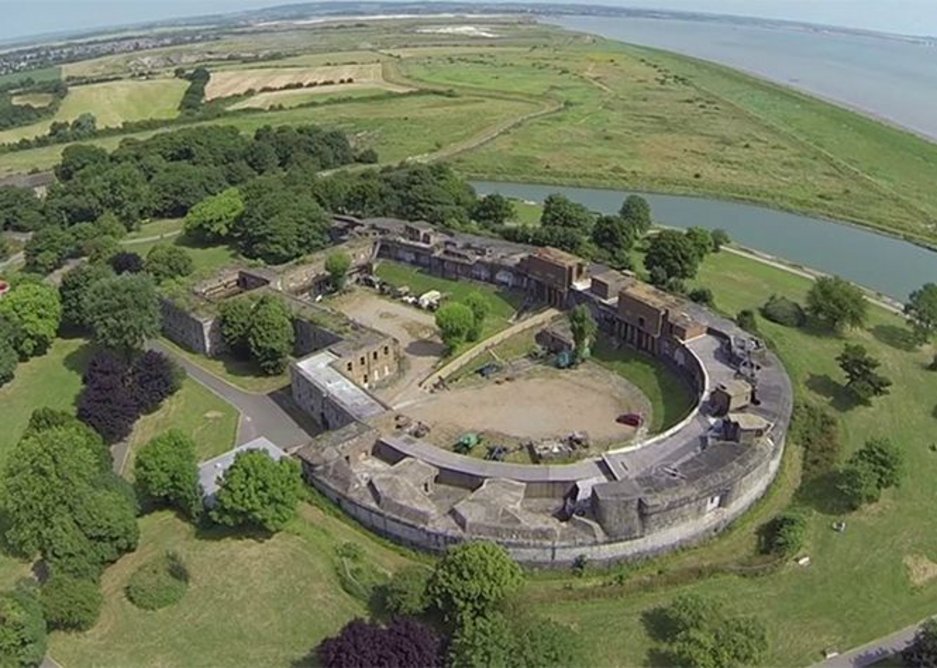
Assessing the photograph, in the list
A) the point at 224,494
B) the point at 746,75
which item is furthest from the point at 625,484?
the point at 746,75

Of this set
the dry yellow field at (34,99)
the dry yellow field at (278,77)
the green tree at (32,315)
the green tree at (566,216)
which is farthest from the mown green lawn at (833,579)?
the dry yellow field at (34,99)

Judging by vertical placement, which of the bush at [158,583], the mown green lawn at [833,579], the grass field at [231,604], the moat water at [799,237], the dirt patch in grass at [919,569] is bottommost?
the moat water at [799,237]

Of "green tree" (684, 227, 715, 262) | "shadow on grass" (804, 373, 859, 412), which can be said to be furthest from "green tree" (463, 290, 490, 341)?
"shadow on grass" (804, 373, 859, 412)

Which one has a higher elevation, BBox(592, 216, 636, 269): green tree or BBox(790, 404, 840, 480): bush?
BBox(592, 216, 636, 269): green tree

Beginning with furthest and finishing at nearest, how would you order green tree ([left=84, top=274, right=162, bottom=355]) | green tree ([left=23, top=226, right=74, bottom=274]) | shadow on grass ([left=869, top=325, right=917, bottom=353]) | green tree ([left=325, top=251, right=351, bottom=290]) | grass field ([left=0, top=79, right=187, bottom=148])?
grass field ([left=0, top=79, right=187, bottom=148]), green tree ([left=23, top=226, right=74, bottom=274]), green tree ([left=325, top=251, right=351, bottom=290]), shadow on grass ([left=869, top=325, right=917, bottom=353]), green tree ([left=84, top=274, right=162, bottom=355])

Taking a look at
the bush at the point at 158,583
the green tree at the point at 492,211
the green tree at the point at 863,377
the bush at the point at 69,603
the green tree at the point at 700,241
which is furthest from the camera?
the green tree at the point at 492,211

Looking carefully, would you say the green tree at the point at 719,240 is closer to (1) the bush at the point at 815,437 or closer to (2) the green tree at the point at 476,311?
(2) the green tree at the point at 476,311

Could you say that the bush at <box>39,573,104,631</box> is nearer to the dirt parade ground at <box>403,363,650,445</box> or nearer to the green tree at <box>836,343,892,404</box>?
the dirt parade ground at <box>403,363,650,445</box>

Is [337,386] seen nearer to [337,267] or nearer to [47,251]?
[337,267]
